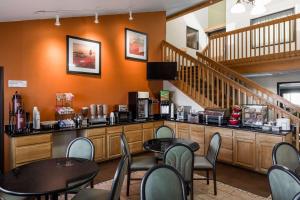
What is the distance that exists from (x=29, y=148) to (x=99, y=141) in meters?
1.41

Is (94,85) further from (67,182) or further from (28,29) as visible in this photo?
(67,182)

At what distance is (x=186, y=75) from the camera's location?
632cm

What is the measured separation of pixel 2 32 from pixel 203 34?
8146mm

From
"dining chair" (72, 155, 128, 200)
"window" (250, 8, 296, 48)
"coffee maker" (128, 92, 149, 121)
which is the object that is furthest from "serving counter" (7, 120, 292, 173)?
"window" (250, 8, 296, 48)

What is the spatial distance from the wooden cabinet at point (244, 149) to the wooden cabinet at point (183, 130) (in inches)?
48.5

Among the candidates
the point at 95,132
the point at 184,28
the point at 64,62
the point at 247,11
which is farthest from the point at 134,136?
the point at 247,11

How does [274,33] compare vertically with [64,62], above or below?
above

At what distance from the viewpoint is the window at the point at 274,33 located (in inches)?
237

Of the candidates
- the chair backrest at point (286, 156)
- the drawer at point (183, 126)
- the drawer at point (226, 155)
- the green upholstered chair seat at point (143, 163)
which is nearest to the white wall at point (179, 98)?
the drawer at point (183, 126)

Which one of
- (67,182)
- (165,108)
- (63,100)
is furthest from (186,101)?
(67,182)

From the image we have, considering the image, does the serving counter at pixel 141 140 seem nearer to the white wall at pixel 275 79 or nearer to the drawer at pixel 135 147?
the drawer at pixel 135 147

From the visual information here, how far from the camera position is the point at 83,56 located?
16.7 feet

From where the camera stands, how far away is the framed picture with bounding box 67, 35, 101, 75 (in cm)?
489

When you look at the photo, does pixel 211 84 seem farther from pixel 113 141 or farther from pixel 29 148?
pixel 29 148
